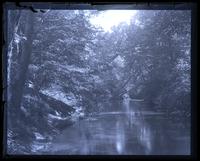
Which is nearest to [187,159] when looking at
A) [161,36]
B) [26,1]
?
[26,1]

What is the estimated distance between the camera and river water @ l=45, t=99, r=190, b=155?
3.38 metres

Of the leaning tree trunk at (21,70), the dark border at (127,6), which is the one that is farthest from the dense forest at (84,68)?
the dark border at (127,6)

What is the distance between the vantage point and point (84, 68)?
4.02 m

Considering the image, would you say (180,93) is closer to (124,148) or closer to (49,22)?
(124,148)

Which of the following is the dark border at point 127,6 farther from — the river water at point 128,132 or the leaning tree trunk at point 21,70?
the leaning tree trunk at point 21,70

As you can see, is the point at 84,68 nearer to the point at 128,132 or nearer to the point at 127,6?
the point at 128,132

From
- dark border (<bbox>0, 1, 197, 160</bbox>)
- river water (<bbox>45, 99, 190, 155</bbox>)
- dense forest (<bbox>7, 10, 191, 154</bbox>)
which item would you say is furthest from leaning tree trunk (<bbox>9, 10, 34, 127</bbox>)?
dark border (<bbox>0, 1, 197, 160</bbox>)

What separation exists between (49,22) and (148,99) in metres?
1.92

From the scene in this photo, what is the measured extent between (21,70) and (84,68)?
0.90 m

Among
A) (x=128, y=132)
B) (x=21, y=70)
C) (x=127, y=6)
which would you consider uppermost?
(x=127, y=6)

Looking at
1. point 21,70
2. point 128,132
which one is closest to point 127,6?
point 128,132

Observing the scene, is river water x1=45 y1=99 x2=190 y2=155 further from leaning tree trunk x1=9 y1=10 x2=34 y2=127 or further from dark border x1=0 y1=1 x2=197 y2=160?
dark border x1=0 y1=1 x2=197 y2=160

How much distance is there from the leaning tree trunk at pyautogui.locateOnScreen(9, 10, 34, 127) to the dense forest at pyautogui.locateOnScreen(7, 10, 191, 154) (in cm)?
1

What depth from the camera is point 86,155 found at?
1.70 m
